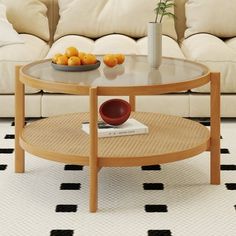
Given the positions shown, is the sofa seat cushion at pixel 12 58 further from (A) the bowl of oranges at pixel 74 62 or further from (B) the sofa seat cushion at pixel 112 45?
(A) the bowl of oranges at pixel 74 62

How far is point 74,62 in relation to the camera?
10.5 ft

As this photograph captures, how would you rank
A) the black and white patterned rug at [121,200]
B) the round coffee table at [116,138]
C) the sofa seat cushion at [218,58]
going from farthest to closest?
the sofa seat cushion at [218,58], the round coffee table at [116,138], the black and white patterned rug at [121,200]

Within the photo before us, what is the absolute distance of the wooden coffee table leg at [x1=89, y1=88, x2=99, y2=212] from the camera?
2684 millimetres

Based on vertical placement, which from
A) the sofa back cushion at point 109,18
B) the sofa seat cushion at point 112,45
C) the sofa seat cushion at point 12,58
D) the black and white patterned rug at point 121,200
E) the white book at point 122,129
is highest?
the sofa back cushion at point 109,18

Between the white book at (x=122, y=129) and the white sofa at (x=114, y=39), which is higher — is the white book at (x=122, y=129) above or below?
below

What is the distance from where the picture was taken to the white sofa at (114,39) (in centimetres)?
399

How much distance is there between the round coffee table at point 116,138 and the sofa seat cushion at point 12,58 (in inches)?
24.1

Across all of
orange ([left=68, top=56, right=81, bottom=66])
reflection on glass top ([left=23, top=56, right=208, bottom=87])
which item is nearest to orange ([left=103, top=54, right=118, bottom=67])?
reflection on glass top ([left=23, top=56, right=208, bottom=87])

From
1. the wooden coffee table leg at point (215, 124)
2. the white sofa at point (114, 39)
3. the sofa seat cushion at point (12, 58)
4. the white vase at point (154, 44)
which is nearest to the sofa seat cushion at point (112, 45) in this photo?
the white sofa at point (114, 39)

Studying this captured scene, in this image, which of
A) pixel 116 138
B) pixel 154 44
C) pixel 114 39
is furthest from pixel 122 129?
pixel 114 39

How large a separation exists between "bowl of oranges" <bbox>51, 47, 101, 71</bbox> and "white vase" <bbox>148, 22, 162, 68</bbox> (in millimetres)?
263

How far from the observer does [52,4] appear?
4840 millimetres

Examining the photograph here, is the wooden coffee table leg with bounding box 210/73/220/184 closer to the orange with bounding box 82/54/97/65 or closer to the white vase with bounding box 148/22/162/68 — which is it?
the white vase with bounding box 148/22/162/68

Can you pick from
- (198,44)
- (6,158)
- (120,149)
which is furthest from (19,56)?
(120,149)
